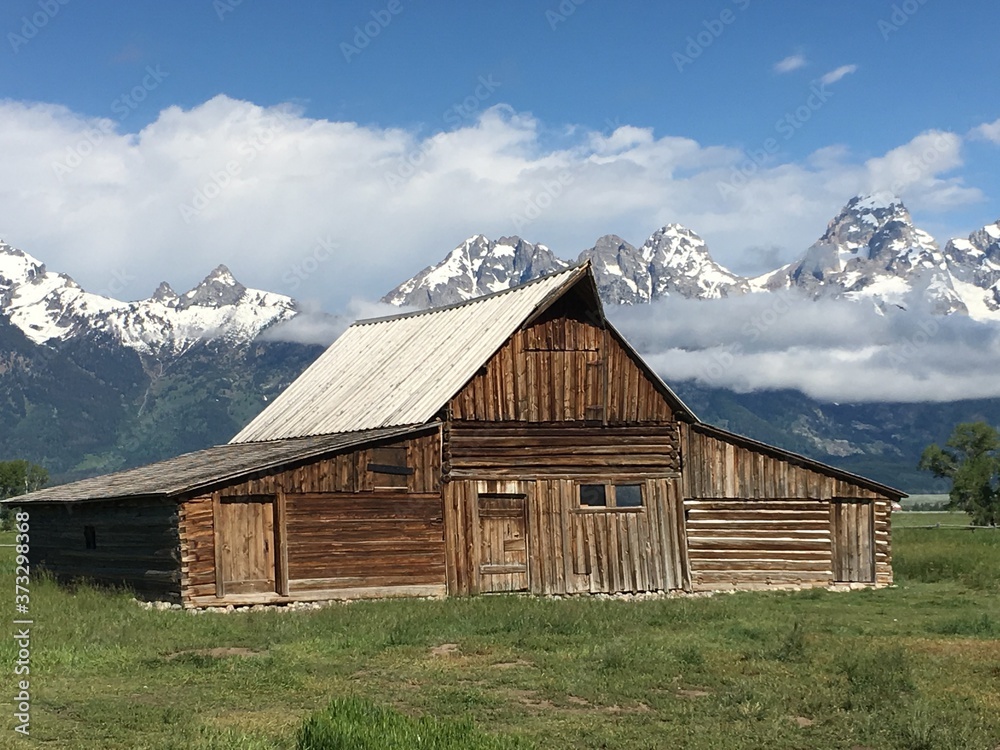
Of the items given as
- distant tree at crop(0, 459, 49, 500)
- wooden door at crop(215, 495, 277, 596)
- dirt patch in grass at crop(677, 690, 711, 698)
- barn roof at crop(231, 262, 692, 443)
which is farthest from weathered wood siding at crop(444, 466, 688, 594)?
distant tree at crop(0, 459, 49, 500)

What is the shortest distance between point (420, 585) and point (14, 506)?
14982 mm

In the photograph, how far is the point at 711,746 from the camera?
14.9 meters

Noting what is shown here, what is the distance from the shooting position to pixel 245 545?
101 feet

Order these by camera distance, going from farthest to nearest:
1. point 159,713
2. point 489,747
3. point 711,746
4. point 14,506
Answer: point 14,506 < point 159,713 < point 711,746 < point 489,747

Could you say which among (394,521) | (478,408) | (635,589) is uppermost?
(478,408)

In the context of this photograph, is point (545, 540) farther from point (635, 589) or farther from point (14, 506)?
point (14, 506)

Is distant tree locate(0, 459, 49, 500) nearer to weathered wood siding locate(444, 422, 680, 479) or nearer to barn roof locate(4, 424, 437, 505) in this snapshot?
barn roof locate(4, 424, 437, 505)

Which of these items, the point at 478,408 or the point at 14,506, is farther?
the point at 14,506

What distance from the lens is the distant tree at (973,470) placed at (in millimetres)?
115875

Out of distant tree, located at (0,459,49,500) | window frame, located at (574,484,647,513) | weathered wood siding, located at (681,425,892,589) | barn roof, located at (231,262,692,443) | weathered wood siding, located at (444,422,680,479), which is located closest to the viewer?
weathered wood siding, located at (444,422,680,479)

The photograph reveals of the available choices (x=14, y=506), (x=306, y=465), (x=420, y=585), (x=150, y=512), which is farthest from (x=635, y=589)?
(x=14, y=506)

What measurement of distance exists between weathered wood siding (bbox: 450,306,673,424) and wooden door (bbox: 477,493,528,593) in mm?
Answer: 2179

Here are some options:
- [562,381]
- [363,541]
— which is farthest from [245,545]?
[562,381]

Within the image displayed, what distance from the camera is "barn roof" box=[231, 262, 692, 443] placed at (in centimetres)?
3509
